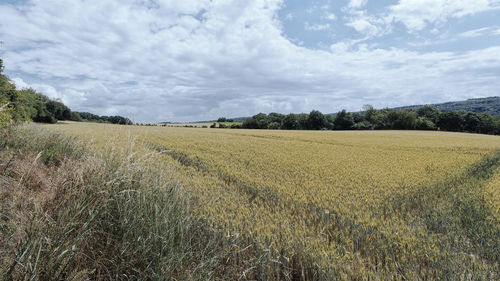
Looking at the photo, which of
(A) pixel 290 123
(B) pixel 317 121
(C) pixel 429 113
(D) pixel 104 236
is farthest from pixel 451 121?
→ (D) pixel 104 236

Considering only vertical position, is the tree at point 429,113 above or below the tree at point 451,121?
above

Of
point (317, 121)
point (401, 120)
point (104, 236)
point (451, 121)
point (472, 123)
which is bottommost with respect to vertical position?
point (104, 236)

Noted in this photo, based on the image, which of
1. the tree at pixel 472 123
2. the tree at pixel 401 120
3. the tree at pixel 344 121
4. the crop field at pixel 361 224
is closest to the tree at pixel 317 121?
the tree at pixel 344 121

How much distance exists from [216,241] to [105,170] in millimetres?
2119

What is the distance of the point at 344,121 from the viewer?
274 ft

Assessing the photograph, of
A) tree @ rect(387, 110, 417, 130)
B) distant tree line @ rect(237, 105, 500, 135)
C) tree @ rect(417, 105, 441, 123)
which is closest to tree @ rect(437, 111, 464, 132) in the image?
distant tree line @ rect(237, 105, 500, 135)

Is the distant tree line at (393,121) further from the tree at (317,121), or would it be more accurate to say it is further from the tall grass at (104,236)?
the tall grass at (104,236)

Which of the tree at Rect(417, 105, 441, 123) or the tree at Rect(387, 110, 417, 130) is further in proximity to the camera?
the tree at Rect(417, 105, 441, 123)

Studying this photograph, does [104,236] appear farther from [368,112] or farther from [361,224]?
[368,112]

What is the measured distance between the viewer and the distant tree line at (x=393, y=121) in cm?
6981

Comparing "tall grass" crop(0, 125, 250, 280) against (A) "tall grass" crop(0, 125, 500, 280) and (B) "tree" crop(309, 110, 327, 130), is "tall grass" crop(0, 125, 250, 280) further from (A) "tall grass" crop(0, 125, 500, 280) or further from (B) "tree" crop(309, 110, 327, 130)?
(B) "tree" crop(309, 110, 327, 130)

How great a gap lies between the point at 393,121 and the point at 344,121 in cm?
1552

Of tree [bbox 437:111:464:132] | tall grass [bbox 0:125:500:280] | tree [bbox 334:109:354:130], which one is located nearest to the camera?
tall grass [bbox 0:125:500:280]

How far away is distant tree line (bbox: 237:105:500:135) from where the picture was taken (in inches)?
2749
